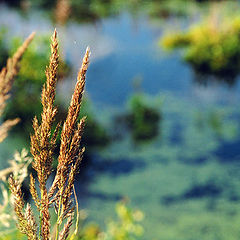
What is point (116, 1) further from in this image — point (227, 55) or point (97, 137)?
point (97, 137)

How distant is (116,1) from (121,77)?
701cm

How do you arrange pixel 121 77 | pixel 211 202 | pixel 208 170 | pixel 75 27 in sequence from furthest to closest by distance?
pixel 75 27 < pixel 121 77 < pixel 208 170 < pixel 211 202

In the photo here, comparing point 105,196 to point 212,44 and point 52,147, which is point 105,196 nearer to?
point 52,147

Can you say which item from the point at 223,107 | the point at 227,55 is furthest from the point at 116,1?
the point at 223,107

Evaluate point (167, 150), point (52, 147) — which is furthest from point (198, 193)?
point (52, 147)

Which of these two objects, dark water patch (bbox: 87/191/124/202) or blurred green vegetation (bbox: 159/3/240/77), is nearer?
dark water patch (bbox: 87/191/124/202)

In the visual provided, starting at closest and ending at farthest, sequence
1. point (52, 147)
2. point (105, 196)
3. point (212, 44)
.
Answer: point (52, 147), point (105, 196), point (212, 44)

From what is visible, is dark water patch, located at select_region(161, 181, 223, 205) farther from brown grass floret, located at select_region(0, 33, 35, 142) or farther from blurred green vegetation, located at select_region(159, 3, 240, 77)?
brown grass floret, located at select_region(0, 33, 35, 142)

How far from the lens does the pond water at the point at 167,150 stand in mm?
5797

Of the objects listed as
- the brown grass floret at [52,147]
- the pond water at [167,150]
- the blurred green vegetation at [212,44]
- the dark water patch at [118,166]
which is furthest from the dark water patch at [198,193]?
the brown grass floret at [52,147]

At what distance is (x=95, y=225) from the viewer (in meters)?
5.43

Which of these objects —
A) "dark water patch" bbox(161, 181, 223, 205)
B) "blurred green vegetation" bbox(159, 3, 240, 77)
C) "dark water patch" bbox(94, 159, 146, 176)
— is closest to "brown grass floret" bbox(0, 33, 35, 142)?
"dark water patch" bbox(161, 181, 223, 205)

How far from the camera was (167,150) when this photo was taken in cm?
713

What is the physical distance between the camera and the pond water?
5797 millimetres
